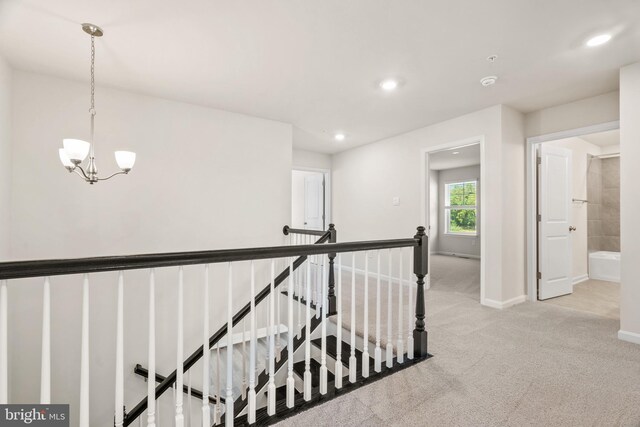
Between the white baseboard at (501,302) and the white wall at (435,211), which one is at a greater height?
the white wall at (435,211)

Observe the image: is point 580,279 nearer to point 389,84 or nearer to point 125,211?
point 389,84

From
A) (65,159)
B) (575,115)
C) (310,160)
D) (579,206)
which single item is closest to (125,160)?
(65,159)

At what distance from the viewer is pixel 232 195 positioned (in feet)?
11.8

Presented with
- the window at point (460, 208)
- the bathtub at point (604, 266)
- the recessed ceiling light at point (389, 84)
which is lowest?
the bathtub at point (604, 266)

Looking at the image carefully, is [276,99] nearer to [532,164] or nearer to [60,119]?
[60,119]

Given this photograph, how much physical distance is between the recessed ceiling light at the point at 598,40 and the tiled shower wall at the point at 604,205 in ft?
13.0

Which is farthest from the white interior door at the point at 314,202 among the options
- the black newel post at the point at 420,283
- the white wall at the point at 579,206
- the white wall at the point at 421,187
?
the white wall at the point at 579,206

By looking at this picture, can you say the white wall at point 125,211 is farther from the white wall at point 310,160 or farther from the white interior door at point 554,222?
the white interior door at point 554,222

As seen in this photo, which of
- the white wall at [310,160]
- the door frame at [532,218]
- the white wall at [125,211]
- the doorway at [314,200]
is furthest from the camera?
the doorway at [314,200]

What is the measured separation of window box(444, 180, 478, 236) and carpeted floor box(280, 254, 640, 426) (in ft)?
16.6

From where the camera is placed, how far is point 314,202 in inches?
244

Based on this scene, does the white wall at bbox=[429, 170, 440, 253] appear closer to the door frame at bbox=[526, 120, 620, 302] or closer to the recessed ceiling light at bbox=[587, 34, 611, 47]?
the door frame at bbox=[526, 120, 620, 302]

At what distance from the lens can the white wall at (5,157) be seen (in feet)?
7.71

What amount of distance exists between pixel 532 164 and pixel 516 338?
222cm
